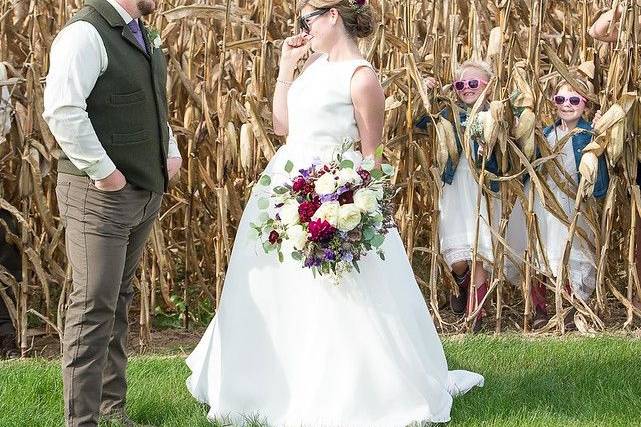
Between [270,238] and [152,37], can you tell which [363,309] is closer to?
[270,238]

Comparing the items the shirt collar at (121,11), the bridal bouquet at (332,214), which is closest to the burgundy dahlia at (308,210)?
the bridal bouquet at (332,214)

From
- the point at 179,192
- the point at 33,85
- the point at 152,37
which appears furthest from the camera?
the point at 179,192

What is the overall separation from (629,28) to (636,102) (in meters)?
0.38

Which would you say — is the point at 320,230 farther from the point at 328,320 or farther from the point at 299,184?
the point at 328,320

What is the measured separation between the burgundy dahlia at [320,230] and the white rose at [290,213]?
80 millimetres

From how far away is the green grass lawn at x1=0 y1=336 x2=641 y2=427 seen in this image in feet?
13.2

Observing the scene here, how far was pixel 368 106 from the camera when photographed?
3975mm

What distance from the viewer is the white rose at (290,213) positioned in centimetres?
386

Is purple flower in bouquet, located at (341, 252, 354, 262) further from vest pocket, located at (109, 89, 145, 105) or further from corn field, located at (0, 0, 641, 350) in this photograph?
corn field, located at (0, 0, 641, 350)

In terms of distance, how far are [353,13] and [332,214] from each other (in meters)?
0.77

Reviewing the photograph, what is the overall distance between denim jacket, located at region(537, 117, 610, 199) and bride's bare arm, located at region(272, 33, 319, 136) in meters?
2.01

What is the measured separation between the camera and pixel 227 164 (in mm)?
5539

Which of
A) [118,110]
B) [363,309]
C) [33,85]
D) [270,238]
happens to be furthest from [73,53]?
[33,85]

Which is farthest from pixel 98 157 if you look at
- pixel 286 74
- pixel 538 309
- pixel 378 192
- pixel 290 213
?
pixel 538 309
